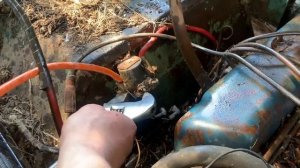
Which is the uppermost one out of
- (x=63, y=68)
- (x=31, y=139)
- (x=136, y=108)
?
(x=63, y=68)

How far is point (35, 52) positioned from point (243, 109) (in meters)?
0.75

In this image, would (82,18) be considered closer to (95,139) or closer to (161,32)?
(161,32)

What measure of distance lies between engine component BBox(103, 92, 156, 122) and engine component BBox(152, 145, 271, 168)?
0.32 m

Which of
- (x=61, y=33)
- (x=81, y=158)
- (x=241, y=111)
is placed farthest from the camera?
(x=61, y=33)

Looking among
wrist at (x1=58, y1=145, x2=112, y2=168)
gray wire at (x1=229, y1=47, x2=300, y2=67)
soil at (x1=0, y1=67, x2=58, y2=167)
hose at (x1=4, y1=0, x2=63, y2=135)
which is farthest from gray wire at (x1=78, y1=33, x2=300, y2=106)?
wrist at (x1=58, y1=145, x2=112, y2=168)

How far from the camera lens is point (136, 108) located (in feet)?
4.96

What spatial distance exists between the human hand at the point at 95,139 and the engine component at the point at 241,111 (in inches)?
12.5

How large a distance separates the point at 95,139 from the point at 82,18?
35.5 inches

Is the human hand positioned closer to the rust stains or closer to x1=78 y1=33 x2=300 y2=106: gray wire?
the rust stains

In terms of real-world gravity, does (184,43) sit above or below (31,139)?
above

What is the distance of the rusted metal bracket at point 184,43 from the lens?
4.81 ft

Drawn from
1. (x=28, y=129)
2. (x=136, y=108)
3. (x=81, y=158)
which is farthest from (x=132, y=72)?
(x=81, y=158)

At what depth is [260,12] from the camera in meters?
2.17

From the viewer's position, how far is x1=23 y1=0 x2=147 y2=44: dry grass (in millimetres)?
1792
